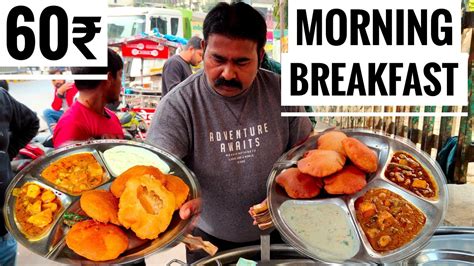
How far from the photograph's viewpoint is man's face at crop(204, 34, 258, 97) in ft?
3.66

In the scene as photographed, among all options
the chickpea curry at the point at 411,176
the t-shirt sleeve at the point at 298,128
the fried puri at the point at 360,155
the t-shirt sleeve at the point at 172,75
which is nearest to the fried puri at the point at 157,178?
the t-shirt sleeve at the point at 172,75

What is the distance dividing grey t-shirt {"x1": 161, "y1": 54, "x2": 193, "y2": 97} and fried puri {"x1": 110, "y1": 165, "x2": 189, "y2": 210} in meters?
0.23

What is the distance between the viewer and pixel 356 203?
1.13 m

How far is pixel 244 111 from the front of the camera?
121 centimetres

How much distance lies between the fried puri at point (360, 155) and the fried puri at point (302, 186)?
12 centimetres

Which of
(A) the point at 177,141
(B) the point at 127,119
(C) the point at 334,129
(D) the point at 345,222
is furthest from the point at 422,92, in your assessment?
(B) the point at 127,119

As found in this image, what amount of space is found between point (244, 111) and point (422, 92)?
1.67ft

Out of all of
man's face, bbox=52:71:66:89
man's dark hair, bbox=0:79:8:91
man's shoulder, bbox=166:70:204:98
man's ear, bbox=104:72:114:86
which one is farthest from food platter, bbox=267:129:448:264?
man's dark hair, bbox=0:79:8:91

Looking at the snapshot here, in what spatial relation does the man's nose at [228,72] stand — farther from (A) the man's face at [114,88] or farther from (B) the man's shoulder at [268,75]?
(A) the man's face at [114,88]

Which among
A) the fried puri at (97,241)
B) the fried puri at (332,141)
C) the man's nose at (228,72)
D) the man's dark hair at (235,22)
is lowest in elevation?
the fried puri at (97,241)

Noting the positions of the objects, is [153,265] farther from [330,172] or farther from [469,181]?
[469,181]

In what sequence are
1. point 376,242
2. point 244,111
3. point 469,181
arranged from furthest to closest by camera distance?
point 469,181 → point 244,111 → point 376,242

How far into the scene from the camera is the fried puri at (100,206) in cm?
105

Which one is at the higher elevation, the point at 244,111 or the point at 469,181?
the point at 244,111
